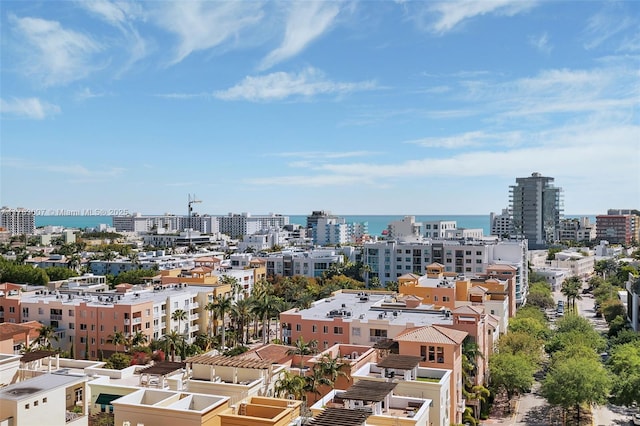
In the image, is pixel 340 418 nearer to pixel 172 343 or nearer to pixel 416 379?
pixel 416 379

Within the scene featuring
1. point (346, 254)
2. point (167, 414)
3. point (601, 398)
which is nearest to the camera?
point (167, 414)

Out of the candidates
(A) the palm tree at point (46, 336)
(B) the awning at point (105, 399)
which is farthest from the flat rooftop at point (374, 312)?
(B) the awning at point (105, 399)

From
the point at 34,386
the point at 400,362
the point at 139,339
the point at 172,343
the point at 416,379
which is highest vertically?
the point at 34,386

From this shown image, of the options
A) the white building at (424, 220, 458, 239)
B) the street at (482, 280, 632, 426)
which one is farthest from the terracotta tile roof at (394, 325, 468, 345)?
the white building at (424, 220, 458, 239)

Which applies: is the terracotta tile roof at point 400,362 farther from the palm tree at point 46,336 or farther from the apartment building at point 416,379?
the palm tree at point 46,336

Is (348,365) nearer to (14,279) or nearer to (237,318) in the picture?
(237,318)

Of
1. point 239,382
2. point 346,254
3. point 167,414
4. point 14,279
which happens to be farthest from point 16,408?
point 346,254

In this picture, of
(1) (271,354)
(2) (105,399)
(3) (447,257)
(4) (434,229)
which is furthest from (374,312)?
(4) (434,229)
